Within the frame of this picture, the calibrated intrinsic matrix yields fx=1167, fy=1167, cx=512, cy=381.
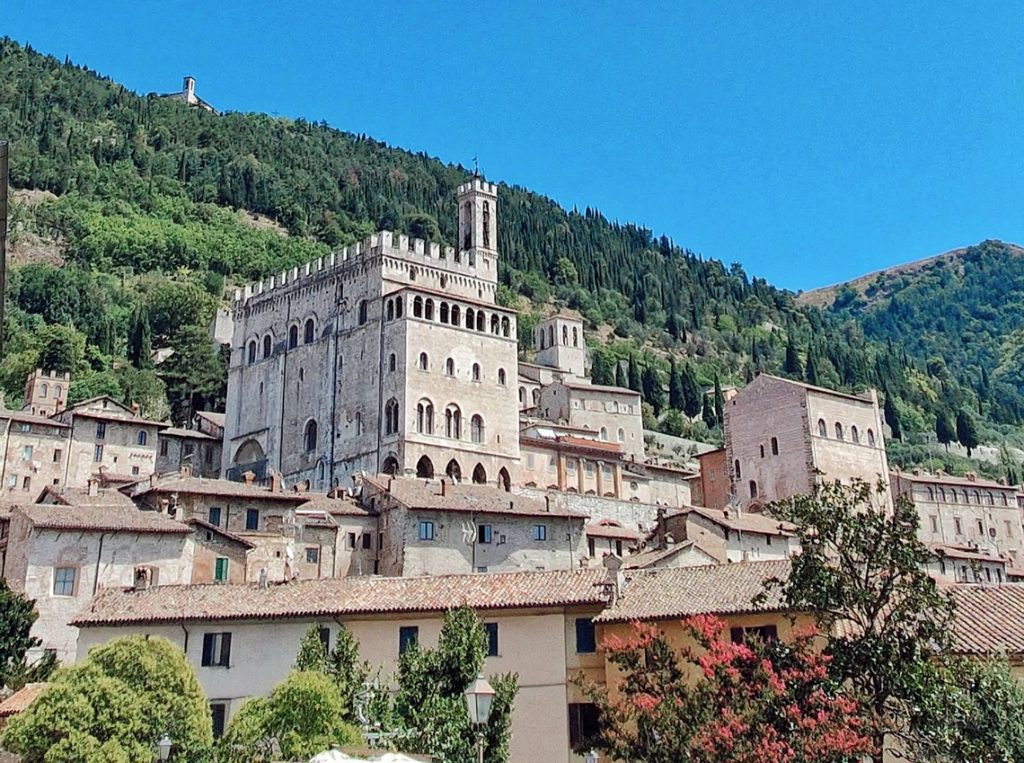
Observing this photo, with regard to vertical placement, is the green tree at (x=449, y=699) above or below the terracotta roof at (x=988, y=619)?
below

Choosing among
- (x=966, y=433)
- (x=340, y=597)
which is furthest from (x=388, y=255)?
(x=966, y=433)

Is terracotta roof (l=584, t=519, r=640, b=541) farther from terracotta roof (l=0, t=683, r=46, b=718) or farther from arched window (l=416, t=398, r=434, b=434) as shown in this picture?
terracotta roof (l=0, t=683, r=46, b=718)

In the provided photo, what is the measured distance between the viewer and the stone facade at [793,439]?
3142 inches

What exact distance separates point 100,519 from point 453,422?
1397 inches

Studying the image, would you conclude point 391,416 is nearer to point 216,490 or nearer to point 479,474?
point 479,474

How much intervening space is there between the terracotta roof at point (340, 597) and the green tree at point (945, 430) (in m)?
125

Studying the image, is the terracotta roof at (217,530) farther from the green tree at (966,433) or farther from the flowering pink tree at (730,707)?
the green tree at (966,433)

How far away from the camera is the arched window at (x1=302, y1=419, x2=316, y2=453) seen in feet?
262

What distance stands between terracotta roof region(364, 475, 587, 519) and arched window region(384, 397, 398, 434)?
1743cm

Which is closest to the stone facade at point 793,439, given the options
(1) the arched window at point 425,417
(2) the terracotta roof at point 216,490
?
(1) the arched window at point 425,417

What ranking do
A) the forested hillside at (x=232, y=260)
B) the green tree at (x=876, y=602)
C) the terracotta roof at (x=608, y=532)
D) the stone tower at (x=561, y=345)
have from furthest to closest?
the forested hillside at (x=232, y=260)
the stone tower at (x=561, y=345)
the terracotta roof at (x=608, y=532)
the green tree at (x=876, y=602)

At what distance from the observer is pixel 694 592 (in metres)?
31.4

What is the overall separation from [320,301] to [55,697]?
58.6m

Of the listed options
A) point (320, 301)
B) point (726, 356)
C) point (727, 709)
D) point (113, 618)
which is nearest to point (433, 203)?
point (726, 356)
